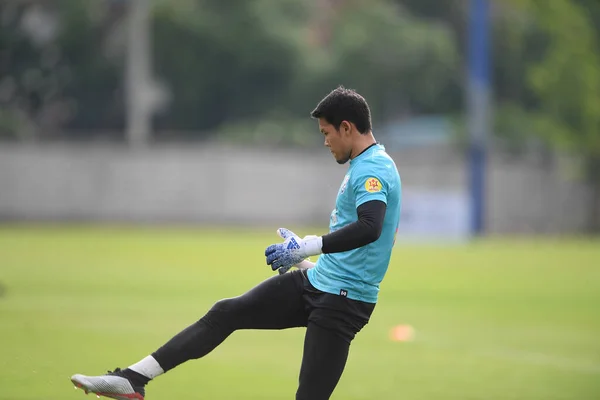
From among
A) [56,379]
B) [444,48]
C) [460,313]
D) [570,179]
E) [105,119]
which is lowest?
[56,379]

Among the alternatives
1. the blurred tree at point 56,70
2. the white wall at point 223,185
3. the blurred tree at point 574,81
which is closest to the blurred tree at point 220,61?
the blurred tree at point 56,70

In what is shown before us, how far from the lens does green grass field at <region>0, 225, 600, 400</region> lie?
10750 millimetres

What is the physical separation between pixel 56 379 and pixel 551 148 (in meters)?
38.8

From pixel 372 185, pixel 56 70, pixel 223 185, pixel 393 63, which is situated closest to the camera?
pixel 372 185

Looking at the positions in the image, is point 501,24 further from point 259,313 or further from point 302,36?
point 259,313

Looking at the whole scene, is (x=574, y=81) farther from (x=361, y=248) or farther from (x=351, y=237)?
(x=351, y=237)

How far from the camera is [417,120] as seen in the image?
65.8 m

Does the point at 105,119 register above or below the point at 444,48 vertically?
below

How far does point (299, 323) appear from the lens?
7.35 metres

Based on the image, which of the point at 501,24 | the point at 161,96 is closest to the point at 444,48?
the point at 501,24

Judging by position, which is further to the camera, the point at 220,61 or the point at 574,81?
the point at 220,61

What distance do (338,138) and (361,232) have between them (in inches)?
27.5

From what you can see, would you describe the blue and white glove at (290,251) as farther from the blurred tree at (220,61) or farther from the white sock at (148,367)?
the blurred tree at (220,61)

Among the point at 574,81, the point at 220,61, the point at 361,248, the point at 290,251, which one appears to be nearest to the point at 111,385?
the point at 290,251
